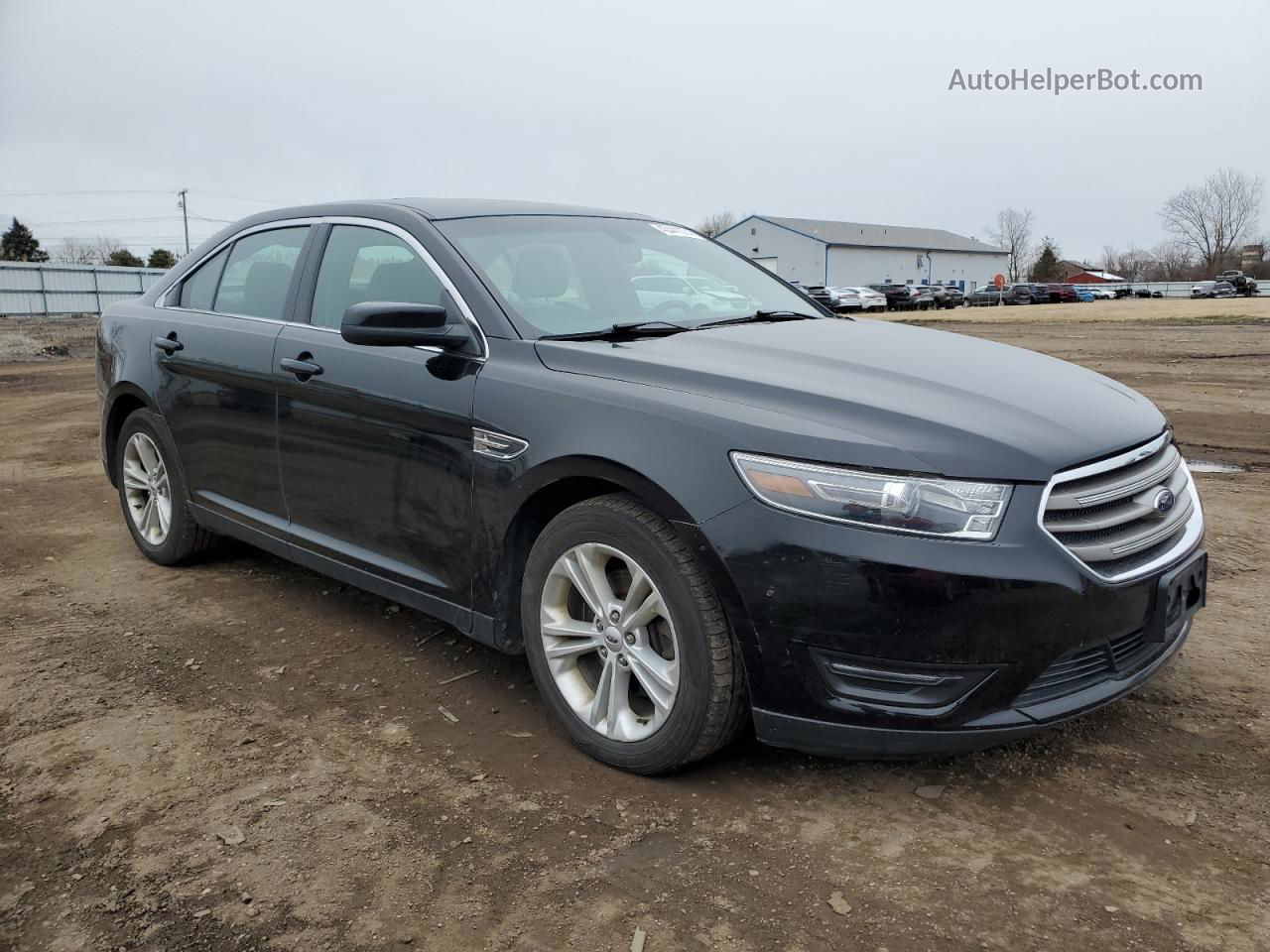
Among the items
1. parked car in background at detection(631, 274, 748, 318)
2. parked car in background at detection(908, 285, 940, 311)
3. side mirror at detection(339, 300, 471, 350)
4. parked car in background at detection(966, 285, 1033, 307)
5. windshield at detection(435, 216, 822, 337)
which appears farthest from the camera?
parked car in background at detection(966, 285, 1033, 307)

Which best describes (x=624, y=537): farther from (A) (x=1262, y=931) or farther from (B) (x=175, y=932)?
(A) (x=1262, y=931)

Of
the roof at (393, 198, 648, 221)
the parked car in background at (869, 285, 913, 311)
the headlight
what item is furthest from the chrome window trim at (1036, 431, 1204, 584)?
the parked car in background at (869, 285, 913, 311)

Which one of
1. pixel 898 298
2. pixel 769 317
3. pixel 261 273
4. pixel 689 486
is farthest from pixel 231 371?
pixel 898 298

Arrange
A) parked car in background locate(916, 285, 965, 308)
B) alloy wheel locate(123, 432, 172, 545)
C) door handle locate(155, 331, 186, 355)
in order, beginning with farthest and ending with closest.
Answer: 1. parked car in background locate(916, 285, 965, 308)
2. alloy wheel locate(123, 432, 172, 545)
3. door handle locate(155, 331, 186, 355)

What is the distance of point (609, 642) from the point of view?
9.79 feet

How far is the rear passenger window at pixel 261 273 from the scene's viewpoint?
4297 mm

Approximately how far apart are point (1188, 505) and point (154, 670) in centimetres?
358

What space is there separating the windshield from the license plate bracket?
5.70 feet

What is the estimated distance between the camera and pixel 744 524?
8.61ft

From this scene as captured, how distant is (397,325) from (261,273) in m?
1.52

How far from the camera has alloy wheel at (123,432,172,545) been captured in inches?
198

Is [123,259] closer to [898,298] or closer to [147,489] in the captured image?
[898,298]

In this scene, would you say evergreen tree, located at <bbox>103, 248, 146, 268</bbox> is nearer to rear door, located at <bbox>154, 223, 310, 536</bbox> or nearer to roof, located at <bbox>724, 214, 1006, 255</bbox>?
roof, located at <bbox>724, 214, 1006, 255</bbox>

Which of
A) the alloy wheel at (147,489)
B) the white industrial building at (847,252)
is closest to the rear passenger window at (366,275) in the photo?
the alloy wheel at (147,489)
